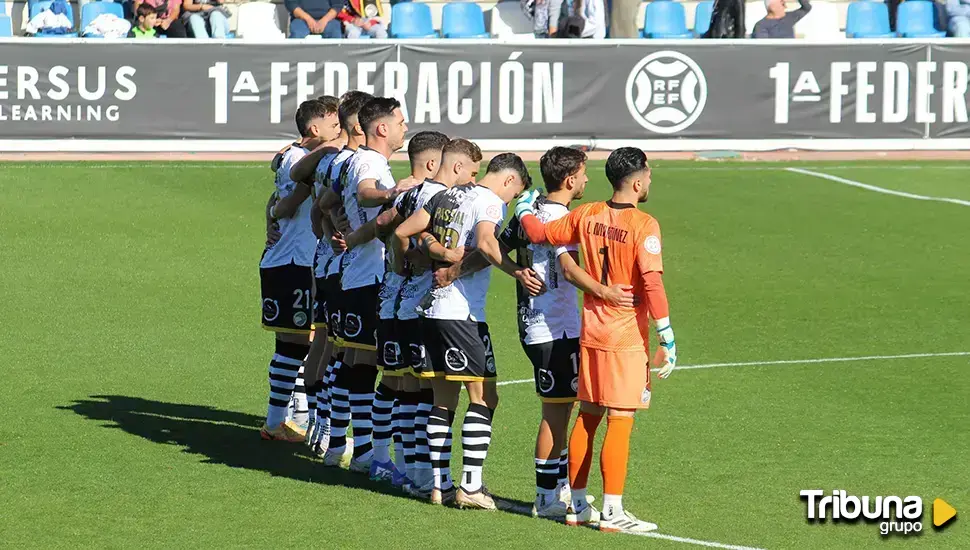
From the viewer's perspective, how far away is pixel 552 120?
2408 cm

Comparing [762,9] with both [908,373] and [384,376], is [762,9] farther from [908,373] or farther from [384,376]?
[384,376]

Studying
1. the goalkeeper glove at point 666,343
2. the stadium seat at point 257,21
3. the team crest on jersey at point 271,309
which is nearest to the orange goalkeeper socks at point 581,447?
the goalkeeper glove at point 666,343

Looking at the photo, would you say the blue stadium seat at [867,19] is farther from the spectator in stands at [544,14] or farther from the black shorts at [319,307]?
the black shorts at [319,307]

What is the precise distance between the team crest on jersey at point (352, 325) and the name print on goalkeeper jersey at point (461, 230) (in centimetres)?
97

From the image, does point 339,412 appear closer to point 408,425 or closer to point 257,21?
point 408,425

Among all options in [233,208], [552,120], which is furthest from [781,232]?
[233,208]

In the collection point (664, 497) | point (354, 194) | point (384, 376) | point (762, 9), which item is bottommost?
point (664, 497)

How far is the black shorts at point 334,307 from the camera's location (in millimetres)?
9883

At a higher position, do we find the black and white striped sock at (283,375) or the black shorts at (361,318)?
the black shorts at (361,318)

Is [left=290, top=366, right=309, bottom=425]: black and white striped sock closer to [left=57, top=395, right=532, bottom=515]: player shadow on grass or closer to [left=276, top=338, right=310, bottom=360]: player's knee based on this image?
[left=57, top=395, right=532, bottom=515]: player shadow on grass

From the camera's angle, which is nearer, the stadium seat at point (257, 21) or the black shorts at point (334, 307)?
the black shorts at point (334, 307)

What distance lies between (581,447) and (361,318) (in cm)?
196

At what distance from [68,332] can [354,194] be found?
580cm

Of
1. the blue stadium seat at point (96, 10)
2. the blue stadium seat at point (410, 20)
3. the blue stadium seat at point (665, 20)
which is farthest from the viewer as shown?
the blue stadium seat at point (665, 20)
